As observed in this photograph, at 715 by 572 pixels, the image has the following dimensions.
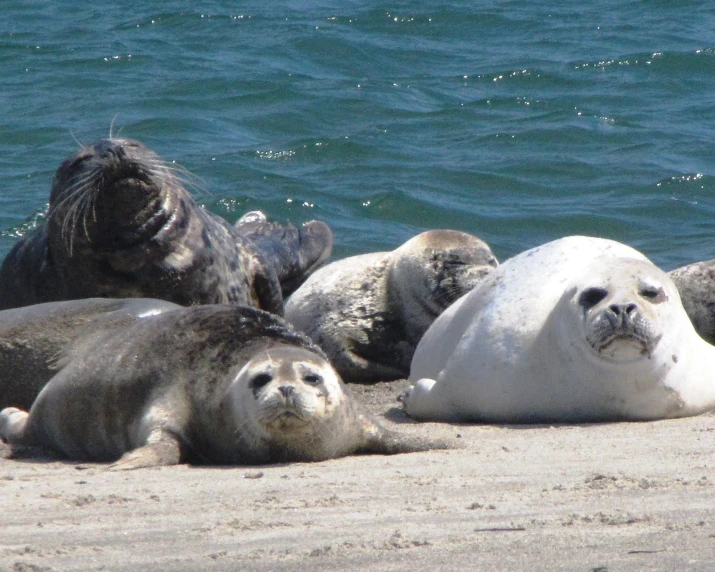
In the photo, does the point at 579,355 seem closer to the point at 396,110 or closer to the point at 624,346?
the point at 624,346

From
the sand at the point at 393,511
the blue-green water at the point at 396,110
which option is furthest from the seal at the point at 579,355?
the blue-green water at the point at 396,110

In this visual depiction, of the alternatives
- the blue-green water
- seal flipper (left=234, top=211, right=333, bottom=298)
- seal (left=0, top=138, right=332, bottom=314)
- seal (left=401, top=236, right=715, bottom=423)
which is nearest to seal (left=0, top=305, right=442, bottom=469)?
seal (left=401, top=236, right=715, bottom=423)

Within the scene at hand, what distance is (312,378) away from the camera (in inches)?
177

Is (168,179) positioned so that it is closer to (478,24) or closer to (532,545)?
(532,545)

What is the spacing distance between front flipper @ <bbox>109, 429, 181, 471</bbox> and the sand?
78mm

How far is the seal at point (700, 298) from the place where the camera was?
22.5 ft

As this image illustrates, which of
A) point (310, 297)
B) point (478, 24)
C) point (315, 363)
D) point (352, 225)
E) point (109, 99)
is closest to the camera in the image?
point (315, 363)

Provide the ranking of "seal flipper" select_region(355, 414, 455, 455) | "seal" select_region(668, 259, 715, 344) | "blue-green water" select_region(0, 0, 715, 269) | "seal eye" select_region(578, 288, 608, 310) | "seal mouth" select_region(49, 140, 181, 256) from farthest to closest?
1. "blue-green water" select_region(0, 0, 715, 269)
2. "seal" select_region(668, 259, 715, 344)
3. "seal mouth" select_region(49, 140, 181, 256)
4. "seal eye" select_region(578, 288, 608, 310)
5. "seal flipper" select_region(355, 414, 455, 455)

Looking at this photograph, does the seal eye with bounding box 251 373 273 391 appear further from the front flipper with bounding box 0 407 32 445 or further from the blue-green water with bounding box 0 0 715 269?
the blue-green water with bounding box 0 0 715 269

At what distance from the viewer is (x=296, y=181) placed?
1175 cm

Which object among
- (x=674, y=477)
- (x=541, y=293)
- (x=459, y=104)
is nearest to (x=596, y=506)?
(x=674, y=477)

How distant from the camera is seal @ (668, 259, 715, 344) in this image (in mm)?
6848

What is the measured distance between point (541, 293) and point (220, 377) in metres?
1.51

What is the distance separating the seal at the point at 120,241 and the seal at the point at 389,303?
19.4 inches
